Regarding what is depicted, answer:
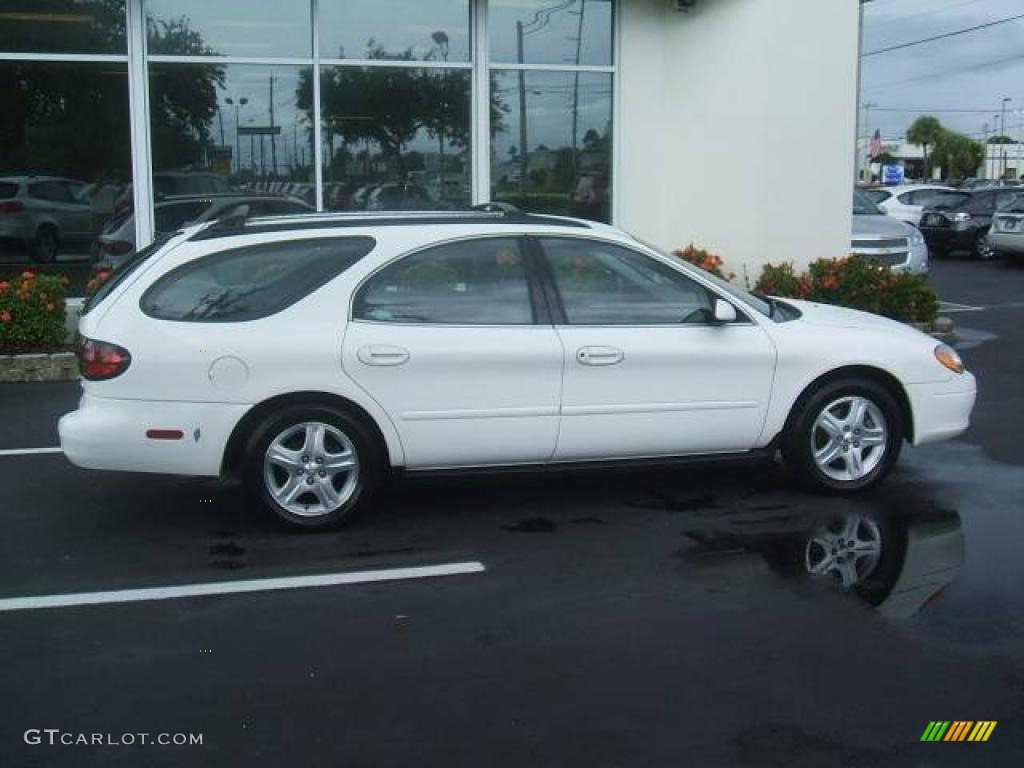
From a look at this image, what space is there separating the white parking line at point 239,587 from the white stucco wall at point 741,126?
26.1ft

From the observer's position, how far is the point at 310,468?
6250 mm

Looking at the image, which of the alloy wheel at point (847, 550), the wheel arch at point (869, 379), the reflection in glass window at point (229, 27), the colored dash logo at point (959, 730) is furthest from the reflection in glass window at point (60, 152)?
the colored dash logo at point (959, 730)

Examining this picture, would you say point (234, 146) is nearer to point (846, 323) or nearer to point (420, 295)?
point (420, 295)

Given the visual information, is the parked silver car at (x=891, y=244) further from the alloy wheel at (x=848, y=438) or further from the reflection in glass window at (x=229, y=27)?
the alloy wheel at (x=848, y=438)

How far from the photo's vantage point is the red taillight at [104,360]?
6.07 metres

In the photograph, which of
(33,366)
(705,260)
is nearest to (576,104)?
(705,260)

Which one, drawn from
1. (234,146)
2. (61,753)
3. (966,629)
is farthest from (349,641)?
(234,146)

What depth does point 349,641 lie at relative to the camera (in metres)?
4.90

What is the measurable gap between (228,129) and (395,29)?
2.01 metres

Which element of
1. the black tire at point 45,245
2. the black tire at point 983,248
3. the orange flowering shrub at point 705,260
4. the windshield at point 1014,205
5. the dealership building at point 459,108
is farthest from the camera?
the black tire at point 983,248

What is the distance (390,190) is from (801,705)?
9374 millimetres

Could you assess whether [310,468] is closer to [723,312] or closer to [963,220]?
[723,312]

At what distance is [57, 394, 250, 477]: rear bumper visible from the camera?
609 cm

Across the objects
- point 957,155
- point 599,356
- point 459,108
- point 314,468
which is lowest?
point 314,468
